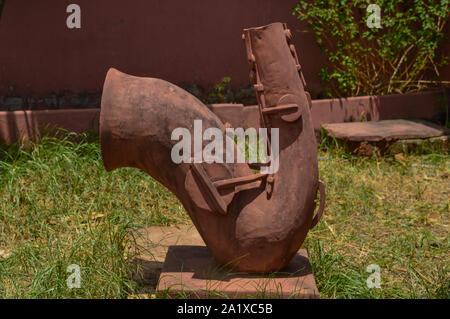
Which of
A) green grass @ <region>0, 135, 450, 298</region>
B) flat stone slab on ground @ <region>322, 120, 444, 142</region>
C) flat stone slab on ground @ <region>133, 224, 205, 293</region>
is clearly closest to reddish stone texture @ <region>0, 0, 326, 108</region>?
green grass @ <region>0, 135, 450, 298</region>

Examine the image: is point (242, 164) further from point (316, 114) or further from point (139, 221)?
point (316, 114)

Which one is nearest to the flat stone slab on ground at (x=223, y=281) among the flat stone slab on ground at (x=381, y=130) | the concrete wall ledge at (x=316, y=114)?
the concrete wall ledge at (x=316, y=114)

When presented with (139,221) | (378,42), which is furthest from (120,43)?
(378,42)

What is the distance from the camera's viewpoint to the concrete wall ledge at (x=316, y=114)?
5387 mm

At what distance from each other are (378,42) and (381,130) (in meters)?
1.25

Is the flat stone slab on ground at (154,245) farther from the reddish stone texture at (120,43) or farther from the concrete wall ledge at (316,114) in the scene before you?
the reddish stone texture at (120,43)

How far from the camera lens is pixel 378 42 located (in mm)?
6645

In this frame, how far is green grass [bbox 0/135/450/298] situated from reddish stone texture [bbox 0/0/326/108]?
3.06ft

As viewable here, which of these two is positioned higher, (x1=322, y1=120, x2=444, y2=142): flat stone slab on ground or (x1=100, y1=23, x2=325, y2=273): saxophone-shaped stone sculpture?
(x1=100, y1=23, x2=325, y2=273): saxophone-shaped stone sculpture

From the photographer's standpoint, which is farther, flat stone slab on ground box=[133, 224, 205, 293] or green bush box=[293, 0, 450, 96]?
green bush box=[293, 0, 450, 96]

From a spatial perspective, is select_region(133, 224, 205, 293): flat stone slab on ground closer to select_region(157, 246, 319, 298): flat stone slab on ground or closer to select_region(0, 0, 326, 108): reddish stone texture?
select_region(157, 246, 319, 298): flat stone slab on ground

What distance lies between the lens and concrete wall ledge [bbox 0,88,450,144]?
5.39 meters

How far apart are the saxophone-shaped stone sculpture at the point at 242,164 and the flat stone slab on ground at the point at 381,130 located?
327cm

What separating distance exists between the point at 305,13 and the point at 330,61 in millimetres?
691
